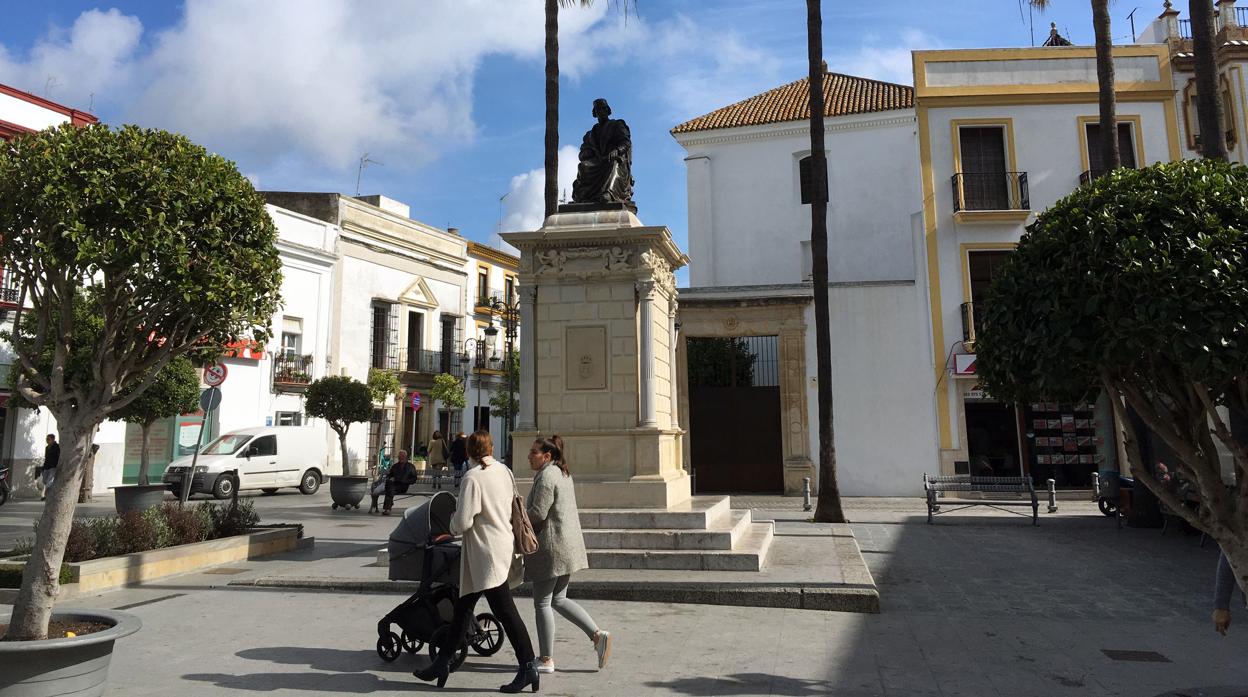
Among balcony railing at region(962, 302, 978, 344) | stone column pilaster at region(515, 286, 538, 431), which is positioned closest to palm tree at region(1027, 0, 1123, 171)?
balcony railing at region(962, 302, 978, 344)

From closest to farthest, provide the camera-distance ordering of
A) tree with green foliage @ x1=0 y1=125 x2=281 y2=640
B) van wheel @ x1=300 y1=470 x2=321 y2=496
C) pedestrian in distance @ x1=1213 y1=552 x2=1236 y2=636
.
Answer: pedestrian in distance @ x1=1213 y1=552 x2=1236 y2=636
tree with green foliage @ x1=0 y1=125 x2=281 y2=640
van wheel @ x1=300 y1=470 x2=321 y2=496

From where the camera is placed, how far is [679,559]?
8.28 m

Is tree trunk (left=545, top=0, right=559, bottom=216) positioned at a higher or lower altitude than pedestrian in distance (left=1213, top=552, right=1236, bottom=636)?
higher

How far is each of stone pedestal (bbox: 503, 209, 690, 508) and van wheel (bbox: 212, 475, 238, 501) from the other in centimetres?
1352

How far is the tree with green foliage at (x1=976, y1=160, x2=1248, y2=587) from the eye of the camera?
4090mm

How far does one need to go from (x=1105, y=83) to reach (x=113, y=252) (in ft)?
47.4

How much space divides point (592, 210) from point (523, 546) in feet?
19.5

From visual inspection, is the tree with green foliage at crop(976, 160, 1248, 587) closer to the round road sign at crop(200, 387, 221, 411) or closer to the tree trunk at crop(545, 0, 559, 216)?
the tree trunk at crop(545, 0, 559, 216)

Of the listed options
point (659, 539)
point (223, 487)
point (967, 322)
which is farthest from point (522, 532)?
point (223, 487)

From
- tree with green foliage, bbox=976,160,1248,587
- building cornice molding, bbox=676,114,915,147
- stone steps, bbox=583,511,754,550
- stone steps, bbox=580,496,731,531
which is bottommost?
stone steps, bbox=583,511,754,550

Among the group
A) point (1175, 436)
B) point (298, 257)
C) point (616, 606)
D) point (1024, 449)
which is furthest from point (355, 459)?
point (1175, 436)

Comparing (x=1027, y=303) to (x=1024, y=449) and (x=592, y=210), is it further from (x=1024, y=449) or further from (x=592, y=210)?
(x=1024, y=449)

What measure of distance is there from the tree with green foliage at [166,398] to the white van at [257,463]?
1607 mm

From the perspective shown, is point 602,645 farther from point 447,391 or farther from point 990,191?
point 447,391
